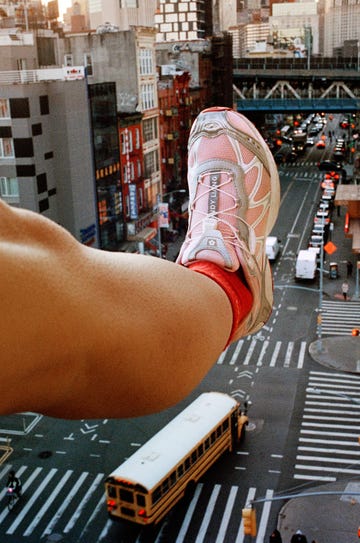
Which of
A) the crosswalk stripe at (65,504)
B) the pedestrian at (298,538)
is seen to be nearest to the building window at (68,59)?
the crosswalk stripe at (65,504)

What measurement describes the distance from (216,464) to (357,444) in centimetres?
453

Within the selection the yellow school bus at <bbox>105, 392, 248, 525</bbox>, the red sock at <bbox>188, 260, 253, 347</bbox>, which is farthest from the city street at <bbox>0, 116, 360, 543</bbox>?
the red sock at <bbox>188, 260, 253, 347</bbox>

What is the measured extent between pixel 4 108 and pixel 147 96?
62.8 ft

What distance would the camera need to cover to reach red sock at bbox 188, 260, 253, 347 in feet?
14.6

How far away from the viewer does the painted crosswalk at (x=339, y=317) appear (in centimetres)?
3253

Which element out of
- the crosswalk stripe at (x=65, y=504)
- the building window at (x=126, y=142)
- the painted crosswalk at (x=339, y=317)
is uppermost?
the building window at (x=126, y=142)

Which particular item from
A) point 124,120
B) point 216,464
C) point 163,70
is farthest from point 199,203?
point 163,70

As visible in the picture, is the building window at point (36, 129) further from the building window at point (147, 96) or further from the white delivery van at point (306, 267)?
the building window at point (147, 96)

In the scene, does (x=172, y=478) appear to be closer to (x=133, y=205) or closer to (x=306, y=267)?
(x=306, y=267)

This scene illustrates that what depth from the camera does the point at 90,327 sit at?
2.88 meters

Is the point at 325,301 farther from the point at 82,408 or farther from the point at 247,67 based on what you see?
the point at 247,67

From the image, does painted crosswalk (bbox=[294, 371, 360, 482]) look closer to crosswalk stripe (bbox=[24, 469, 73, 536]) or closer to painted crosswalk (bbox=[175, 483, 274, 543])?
painted crosswalk (bbox=[175, 483, 274, 543])

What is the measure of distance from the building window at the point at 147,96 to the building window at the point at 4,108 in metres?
17.8

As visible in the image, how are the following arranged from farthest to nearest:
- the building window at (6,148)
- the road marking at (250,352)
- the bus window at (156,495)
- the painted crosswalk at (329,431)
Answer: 1. the building window at (6,148)
2. the road marking at (250,352)
3. the painted crosswalk at (329,431)
4. the bus window at (156,495)
